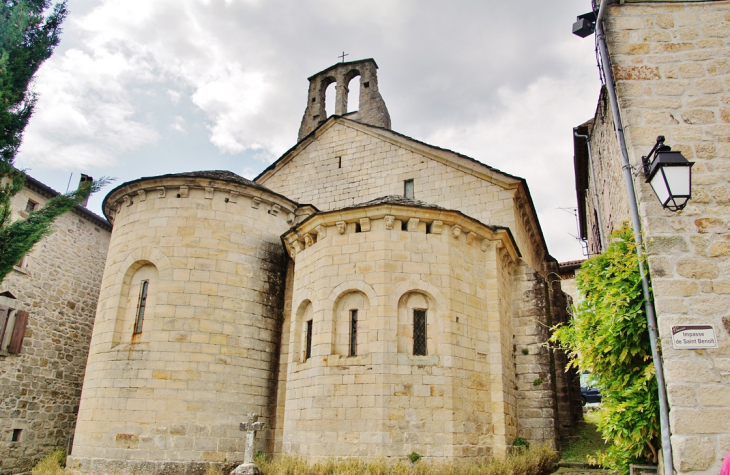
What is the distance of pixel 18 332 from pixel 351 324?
31.9ft

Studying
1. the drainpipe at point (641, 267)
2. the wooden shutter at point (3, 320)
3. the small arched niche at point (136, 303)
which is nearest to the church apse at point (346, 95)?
the small arched niche at point (136, 303)

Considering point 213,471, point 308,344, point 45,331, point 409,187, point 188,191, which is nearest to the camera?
point 213,471

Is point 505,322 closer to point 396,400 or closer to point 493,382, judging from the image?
point 493,382

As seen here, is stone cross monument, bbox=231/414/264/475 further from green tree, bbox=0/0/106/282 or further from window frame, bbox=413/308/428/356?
green tree, bbox=0/0/106/282

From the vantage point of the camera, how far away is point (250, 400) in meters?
10.5

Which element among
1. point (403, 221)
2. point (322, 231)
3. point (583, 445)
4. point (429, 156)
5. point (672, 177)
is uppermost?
point (429, 156)

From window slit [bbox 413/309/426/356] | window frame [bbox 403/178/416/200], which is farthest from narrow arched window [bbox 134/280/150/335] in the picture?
window frame [bbox 403/178/416/200]

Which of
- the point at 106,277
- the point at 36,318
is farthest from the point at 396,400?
the point at 36,318

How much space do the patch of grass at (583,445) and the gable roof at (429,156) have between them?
5.45 metres

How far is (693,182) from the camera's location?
560 cm

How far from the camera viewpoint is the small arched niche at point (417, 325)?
9.24m

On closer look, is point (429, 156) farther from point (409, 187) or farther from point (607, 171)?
point (607, 171)

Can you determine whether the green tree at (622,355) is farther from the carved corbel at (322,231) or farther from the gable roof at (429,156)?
the gable roof at (429,156)

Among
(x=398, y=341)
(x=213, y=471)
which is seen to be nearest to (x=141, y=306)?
(x=213, y=471)
